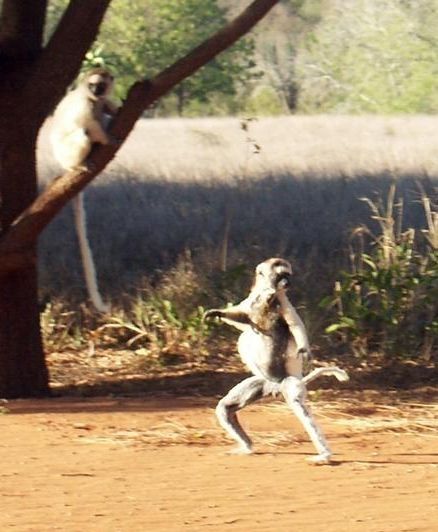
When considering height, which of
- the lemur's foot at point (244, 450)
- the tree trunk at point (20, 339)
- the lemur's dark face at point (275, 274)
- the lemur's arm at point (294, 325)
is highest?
the lemur's dark face at point (275, 274)

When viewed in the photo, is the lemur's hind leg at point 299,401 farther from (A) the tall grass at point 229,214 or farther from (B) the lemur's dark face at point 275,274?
(A) the tall grass at point 229,214

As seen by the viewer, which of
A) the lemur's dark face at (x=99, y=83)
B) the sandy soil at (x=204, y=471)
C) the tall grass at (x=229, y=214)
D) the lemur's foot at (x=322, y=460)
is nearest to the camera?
the sandy soil at (x=204, y=471)

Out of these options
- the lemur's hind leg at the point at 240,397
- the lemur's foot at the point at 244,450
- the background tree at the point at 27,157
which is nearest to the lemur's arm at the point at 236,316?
the lemur's hind leg at the point at 240,397

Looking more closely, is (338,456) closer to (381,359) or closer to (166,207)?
(381,359)

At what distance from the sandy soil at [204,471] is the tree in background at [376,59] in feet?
73.5

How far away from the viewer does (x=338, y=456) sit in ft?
24.2

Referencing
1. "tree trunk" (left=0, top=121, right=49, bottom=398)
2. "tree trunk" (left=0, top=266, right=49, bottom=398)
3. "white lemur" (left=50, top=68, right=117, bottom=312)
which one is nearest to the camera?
"white lemur" (left=50, top=68, right=117, bottom=312)

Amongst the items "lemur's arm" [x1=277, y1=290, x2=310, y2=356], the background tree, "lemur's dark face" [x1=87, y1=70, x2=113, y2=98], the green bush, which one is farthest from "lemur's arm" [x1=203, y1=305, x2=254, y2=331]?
the green bush

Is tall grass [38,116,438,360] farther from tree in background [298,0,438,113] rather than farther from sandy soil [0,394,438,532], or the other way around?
tree in background [298,0,438,113]

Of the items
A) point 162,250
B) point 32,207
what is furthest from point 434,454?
point 162,250

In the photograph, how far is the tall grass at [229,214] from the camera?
12.5 meters

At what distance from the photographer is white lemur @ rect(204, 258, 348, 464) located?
675 cm

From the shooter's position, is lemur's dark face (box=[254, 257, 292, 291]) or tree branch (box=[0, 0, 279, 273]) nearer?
lemur's dark face (box=[254, 257, 292, 291])

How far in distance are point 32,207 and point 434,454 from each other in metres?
2.91
